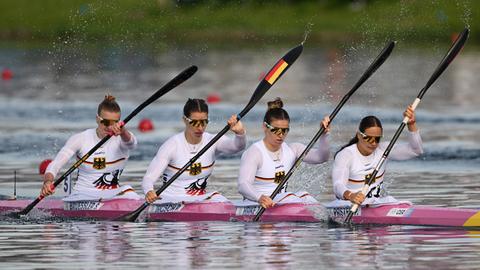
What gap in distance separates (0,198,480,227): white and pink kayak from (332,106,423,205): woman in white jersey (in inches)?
9.5

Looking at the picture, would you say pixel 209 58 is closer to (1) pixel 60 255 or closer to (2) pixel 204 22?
(2) pixel 204 22

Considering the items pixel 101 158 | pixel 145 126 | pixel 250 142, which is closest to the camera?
pixel 101 158

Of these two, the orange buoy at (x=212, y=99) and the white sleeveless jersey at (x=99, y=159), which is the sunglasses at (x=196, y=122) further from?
the orange buoy at (x=212, y=99)

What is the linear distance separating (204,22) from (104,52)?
8.55m

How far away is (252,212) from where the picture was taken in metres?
18.9

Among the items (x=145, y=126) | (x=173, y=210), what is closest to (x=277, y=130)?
(x=173, y=210)

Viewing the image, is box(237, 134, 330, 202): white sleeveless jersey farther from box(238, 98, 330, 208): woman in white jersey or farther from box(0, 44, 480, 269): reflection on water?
box(0, 44, 480, 269): reflection on water

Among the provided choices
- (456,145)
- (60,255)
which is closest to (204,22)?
(456,145)

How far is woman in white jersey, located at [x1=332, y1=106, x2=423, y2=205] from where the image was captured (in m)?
18.4

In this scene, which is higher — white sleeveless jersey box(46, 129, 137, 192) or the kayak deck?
white sleeveless jersey box(46, 129, 137, 192)

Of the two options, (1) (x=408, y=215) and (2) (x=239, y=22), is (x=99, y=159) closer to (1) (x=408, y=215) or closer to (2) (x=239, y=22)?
(1) (x=408, y=215)

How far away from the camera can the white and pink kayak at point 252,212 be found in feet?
59.1

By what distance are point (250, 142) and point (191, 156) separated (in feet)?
30.1

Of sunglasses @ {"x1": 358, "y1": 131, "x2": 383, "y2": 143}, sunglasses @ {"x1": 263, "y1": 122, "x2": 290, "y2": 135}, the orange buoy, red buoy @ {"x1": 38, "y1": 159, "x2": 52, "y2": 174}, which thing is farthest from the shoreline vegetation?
sunglasses @ {"x1": 358, "y1": 131, "x2": 383, "y2": 143}
